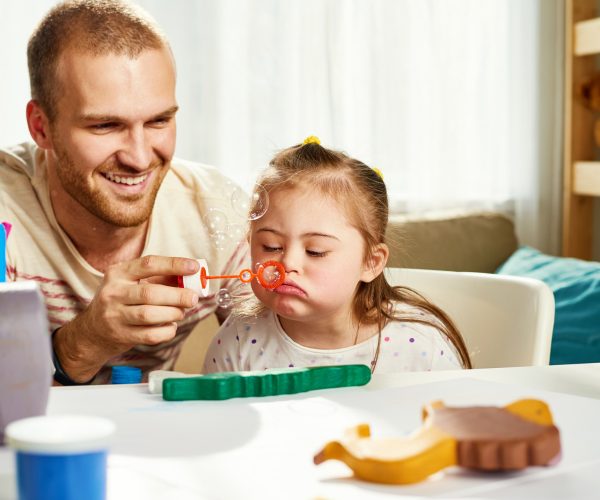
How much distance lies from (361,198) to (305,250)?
0.17 metres

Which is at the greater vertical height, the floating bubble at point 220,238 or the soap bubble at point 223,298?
the floating bubble at point 220,238

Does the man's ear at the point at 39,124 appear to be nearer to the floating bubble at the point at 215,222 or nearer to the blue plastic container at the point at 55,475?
the floating bubble at the point at 215,222

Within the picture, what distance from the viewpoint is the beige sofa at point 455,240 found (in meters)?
2.72

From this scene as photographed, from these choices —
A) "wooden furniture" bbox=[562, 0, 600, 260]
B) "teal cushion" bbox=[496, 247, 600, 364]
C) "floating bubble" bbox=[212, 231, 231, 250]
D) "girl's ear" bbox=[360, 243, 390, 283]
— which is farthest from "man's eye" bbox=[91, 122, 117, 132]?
Answer: "wooden furniture" bbox=[562, 0, 600, 260]

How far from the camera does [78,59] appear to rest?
1.61 meters

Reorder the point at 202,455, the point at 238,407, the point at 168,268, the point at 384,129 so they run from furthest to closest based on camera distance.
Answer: the point at 384,129 → the point at 168,268 → the point at 238,407 → the point at 202,455

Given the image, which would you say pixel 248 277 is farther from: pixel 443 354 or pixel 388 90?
pixel 388 90

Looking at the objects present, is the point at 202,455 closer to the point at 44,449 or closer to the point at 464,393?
the point at 44,449

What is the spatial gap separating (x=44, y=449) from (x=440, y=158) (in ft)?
8.90

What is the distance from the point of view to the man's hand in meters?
1.24

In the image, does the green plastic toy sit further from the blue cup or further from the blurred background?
the blurred background

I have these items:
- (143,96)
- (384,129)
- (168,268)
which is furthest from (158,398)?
(384,129)

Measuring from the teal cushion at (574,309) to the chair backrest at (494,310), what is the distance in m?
0.88

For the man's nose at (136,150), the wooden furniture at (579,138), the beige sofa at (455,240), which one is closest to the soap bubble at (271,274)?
the man's nose at (136,150)
